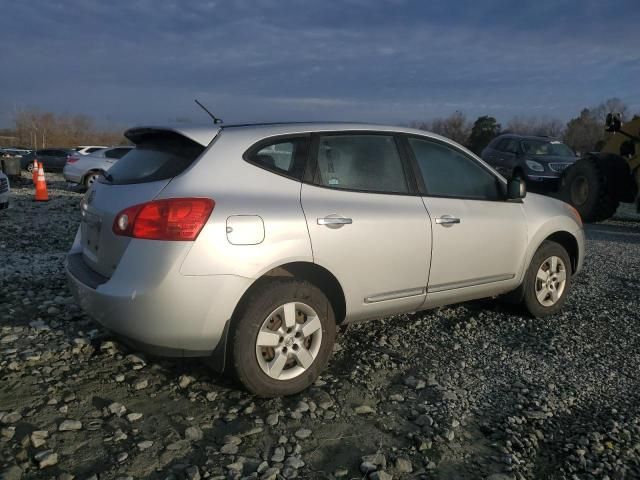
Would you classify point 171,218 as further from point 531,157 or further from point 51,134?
point 51,134

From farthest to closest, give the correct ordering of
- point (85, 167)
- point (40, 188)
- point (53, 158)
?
point (53, 158), point (85, 167), point (40, 188)

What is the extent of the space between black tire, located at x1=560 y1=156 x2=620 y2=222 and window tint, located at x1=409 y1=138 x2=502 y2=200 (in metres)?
7.56

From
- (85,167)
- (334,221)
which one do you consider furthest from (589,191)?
(85,167)

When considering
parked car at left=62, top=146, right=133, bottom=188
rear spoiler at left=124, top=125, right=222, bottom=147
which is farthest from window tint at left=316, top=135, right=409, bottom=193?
parked car at left=62, top=146, right=133, bottom=188

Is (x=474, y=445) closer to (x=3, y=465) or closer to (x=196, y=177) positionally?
(x=196, y=177)

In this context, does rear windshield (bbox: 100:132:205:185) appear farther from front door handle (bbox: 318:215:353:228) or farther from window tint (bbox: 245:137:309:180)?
front door handle (bbox: 318:215:353:228)

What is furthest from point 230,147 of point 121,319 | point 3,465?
point 3,465

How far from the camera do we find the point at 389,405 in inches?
130

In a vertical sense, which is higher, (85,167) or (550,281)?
(550,281)

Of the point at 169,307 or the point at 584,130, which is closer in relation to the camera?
the point at 169,307

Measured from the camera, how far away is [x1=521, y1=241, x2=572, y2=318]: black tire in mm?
4789

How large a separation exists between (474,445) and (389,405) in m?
0.58

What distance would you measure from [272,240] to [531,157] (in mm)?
12655

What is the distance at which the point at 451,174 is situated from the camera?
433cm
